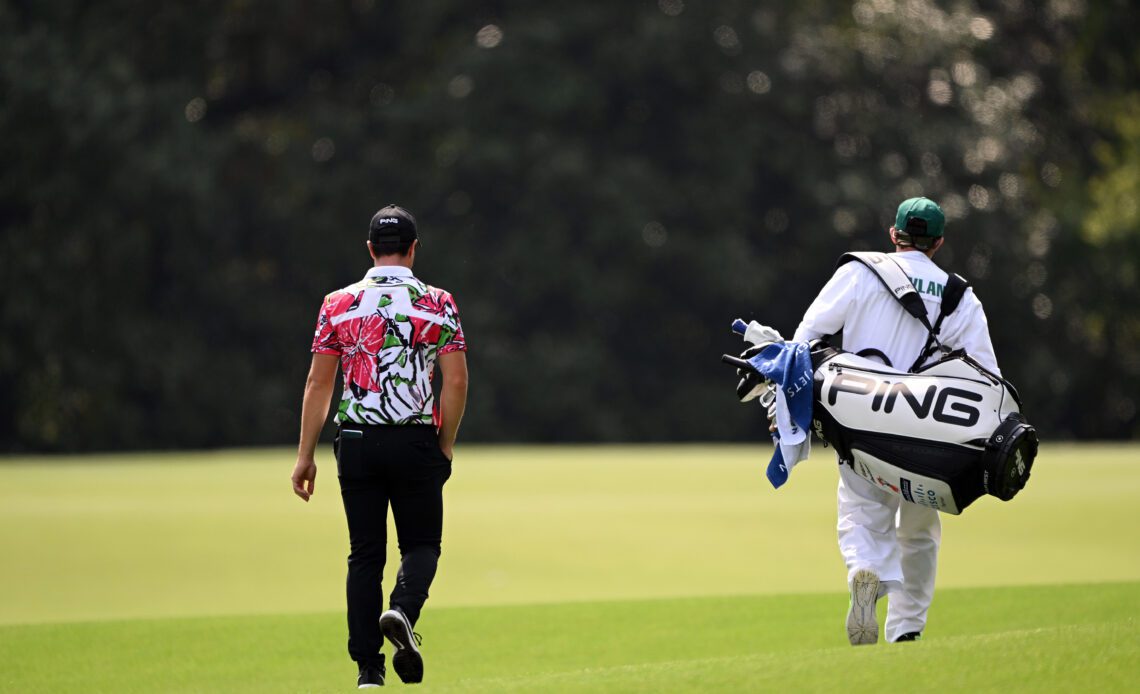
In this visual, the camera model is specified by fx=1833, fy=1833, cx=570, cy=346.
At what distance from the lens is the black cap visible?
655cm

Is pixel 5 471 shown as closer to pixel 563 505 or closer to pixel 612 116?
pixel 563 505

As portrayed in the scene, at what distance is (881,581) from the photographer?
6812 millimetres

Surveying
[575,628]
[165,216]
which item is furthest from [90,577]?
[165,216]

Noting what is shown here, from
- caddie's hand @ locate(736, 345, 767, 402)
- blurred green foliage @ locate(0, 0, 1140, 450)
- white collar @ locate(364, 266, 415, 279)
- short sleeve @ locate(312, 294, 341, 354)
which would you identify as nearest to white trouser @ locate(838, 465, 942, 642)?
caddie's hand @ locate(736, 345, 767, 402)

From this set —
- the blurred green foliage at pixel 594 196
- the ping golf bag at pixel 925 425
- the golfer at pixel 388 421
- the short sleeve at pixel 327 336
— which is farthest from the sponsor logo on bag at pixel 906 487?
the blurred green foliage at pixel 594 196

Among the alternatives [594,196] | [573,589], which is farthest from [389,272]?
[594,196]

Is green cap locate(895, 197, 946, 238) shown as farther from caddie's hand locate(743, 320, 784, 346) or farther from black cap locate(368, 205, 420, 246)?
black cap locate(368, 205, 420, 246)

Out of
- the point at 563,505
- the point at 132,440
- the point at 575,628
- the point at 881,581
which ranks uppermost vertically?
the point at 881,581

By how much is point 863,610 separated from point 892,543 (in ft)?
1.09

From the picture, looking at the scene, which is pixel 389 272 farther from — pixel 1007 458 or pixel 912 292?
pixel 1007 458

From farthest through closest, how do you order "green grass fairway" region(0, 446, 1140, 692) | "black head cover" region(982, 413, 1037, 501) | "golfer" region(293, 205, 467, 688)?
"black head cover" region(982, 413, 1037, 501) < "golfer" region(293, 205, 467, 688) < "green grass fairway" region(0, 446, 1140, 692)

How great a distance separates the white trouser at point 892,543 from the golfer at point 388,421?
1557mm

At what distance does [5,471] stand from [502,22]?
50.4 ft

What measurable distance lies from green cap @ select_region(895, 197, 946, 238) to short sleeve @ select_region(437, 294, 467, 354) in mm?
1826
